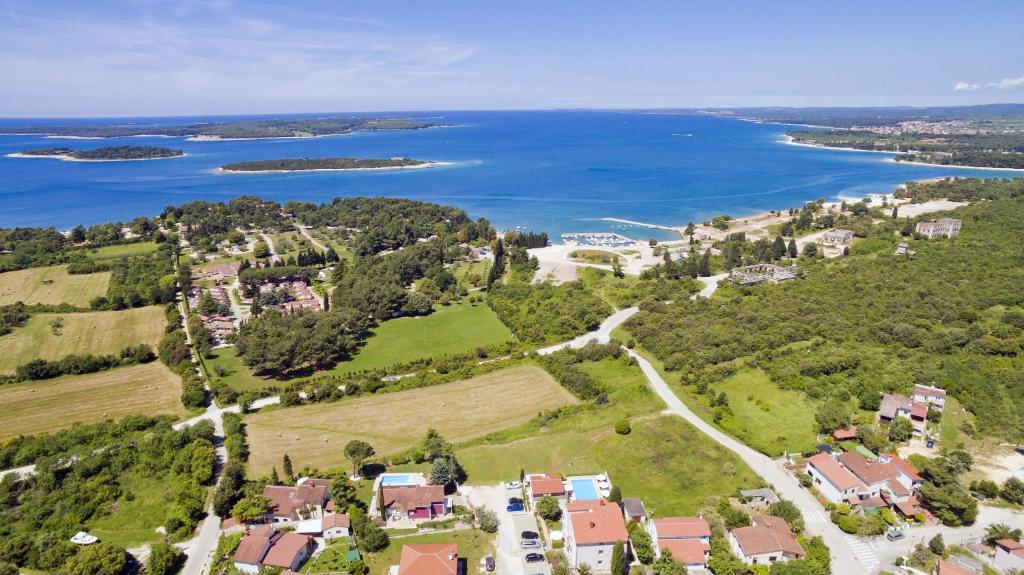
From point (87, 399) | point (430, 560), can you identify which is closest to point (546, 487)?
point (430, 560)

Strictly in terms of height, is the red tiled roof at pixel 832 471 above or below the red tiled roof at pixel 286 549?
above

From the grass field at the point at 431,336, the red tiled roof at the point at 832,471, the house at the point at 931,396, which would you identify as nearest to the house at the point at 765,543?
the red tiled roof at the point at 832,471

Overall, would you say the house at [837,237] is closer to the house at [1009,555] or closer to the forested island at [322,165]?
the house at [1009,555]

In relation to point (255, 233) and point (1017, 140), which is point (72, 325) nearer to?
point (255, 233)

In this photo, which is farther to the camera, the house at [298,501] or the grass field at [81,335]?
the grass field at [81,335]

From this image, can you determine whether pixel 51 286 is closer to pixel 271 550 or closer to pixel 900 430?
pixel 271 550

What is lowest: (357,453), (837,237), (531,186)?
(357,453)

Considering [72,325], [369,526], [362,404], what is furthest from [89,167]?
[369,526]
